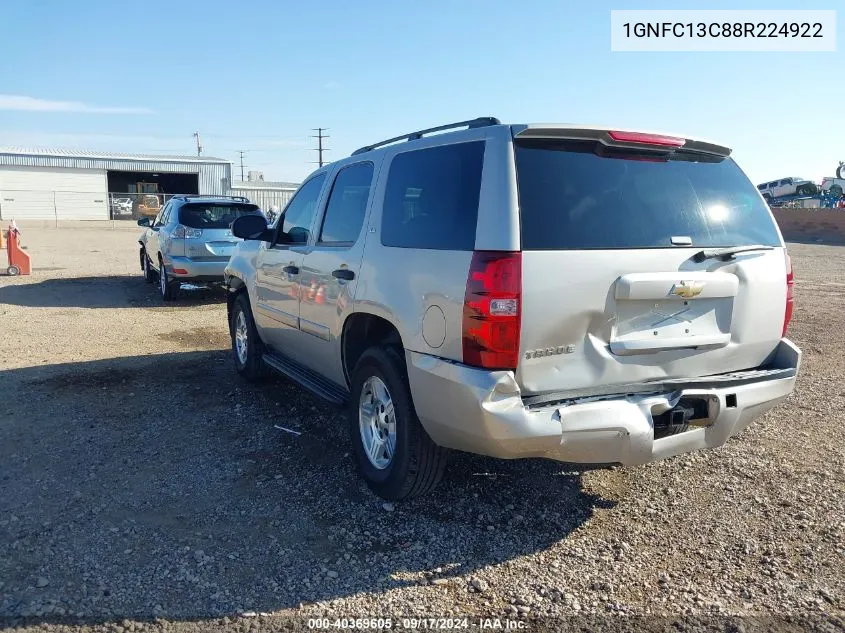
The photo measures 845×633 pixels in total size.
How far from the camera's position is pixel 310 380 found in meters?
5.12

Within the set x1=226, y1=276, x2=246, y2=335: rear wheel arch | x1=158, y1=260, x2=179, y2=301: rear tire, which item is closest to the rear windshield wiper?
x1=226, y1=276, x2=246, y2=335: rear wheel arch

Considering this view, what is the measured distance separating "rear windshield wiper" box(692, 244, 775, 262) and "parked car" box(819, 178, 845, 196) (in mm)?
41444

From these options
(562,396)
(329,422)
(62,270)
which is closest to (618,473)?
(562,396)

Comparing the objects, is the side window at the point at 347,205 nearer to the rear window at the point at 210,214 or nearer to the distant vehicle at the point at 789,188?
the rear window at the point at 210,214

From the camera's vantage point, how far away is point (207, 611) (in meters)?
3.02

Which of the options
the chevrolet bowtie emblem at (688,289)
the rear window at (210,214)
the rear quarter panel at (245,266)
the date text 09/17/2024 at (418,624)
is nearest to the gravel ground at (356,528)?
the date text 09/17/2024 at (418,624)

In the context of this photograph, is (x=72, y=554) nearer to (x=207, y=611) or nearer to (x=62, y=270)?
(x=207, y=611)

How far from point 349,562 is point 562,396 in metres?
1.34

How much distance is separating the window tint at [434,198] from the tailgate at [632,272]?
0.95ft

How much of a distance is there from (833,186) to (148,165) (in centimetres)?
4443

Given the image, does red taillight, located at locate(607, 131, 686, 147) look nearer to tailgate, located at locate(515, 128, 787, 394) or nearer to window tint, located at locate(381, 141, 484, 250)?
tailgate, located at locate(515, 128, 787, 394)

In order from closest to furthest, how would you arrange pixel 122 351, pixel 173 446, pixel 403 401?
pixel 403 401 < pixel 173 446 < pixel 122 351

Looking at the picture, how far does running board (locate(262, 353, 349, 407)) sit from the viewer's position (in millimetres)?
4648

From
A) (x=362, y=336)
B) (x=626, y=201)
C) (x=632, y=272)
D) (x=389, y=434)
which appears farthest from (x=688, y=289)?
(x=362, y=336)
